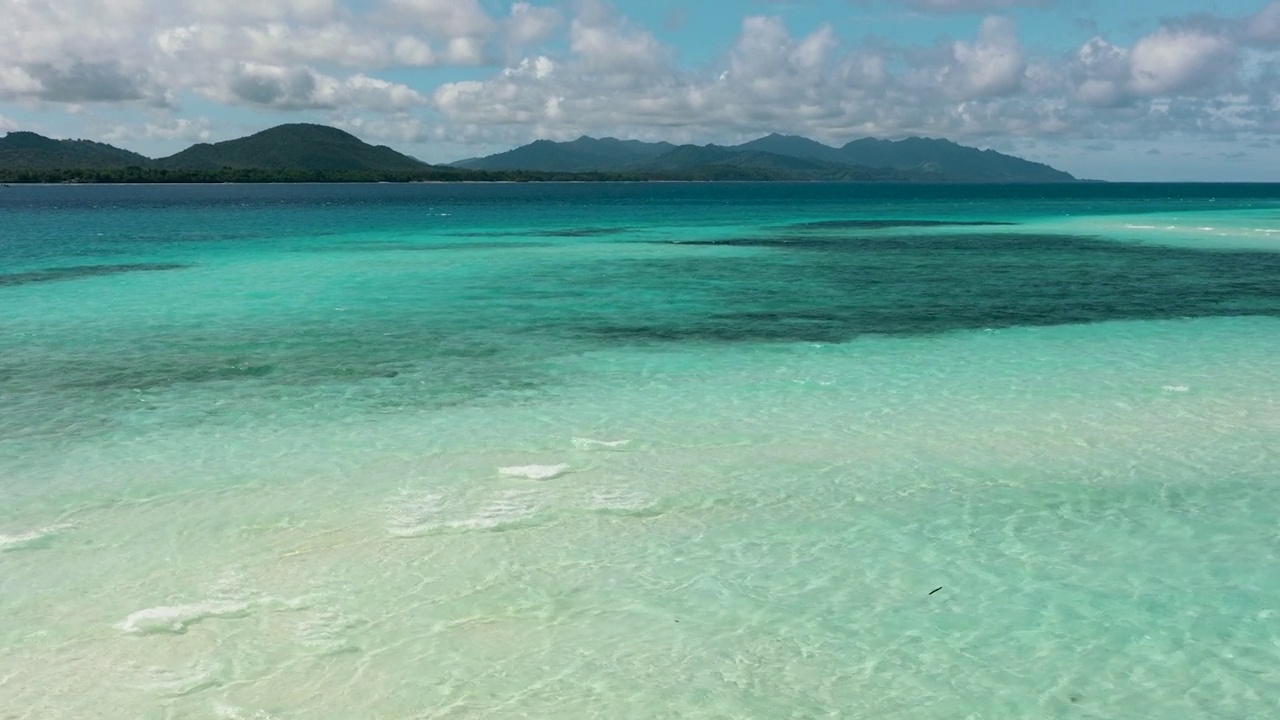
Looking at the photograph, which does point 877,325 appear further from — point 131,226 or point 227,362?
point 131,226

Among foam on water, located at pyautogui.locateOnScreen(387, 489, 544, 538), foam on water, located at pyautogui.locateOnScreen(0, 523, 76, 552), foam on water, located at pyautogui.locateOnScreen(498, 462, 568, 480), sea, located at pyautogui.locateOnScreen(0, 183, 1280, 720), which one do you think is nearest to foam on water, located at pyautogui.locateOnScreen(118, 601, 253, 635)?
sea, located at pyautogui.locateOnScreen(0, 183, 1280, 720)

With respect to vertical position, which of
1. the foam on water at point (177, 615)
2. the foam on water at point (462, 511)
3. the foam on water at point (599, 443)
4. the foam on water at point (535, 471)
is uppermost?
the foam on water at point (599, 443)

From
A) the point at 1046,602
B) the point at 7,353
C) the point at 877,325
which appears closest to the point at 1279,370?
the point at 877,325

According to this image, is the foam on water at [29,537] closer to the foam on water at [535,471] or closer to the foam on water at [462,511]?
the foam on water at [462,511]

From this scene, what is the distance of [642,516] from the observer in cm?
1095

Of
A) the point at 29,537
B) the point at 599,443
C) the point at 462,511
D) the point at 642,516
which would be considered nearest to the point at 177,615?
the point at 29,537

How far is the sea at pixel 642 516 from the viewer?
7648 mm

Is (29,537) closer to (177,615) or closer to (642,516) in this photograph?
(177,615)

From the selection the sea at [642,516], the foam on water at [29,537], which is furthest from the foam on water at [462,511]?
the foam on water at [29,537]

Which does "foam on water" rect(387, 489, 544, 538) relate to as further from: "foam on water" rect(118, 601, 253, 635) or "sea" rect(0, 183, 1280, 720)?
"foam on water" rect(118, 601, 253, 635)

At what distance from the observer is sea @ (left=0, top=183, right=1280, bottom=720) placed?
25.1 feet

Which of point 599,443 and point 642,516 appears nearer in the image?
point 642,516

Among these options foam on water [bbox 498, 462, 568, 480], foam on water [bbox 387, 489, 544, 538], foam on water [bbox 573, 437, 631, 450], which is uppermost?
foam on water [bbox 573, 437, 631, 450]

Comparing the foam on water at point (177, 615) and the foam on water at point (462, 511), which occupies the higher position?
the foam on water at point (462, 511)
